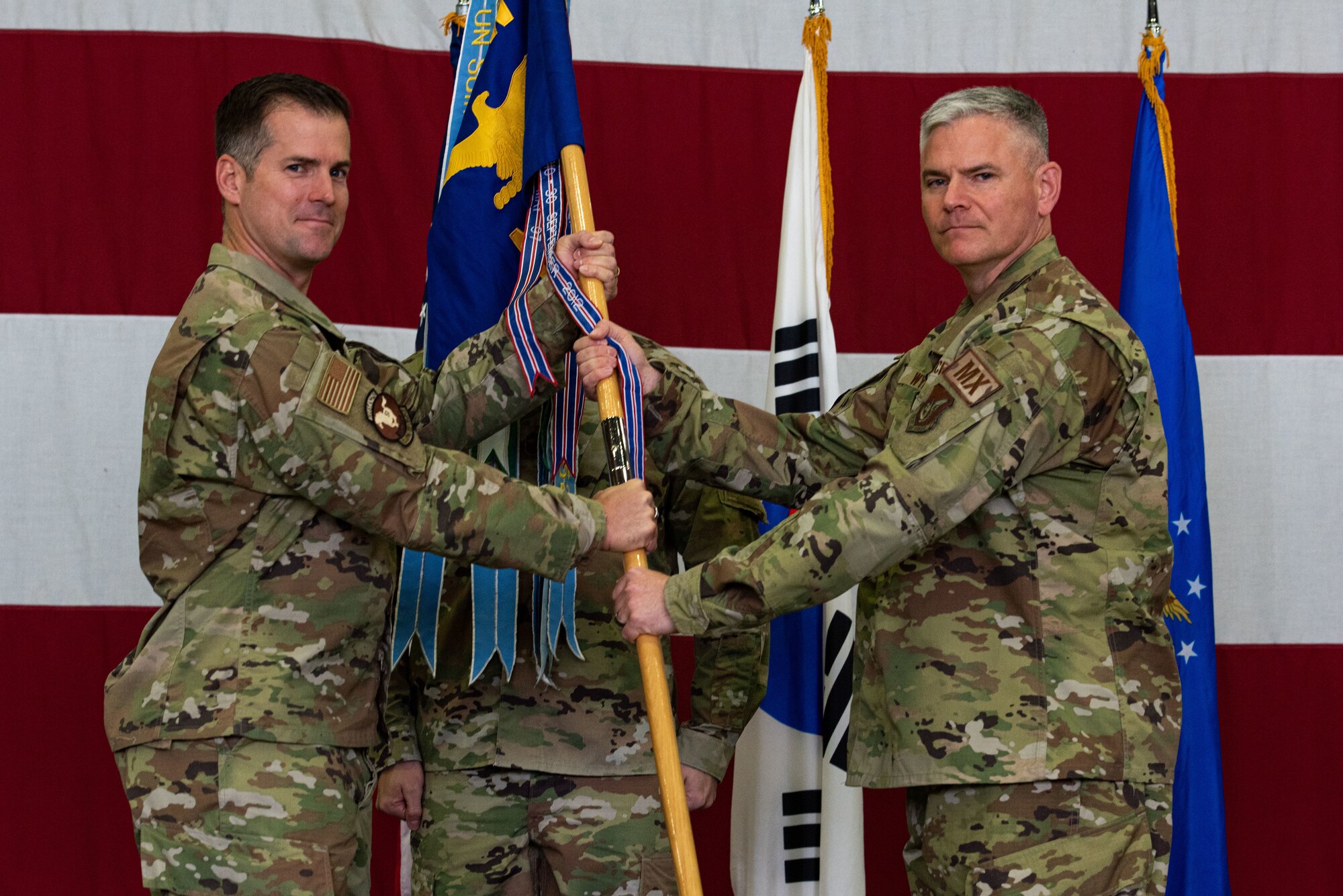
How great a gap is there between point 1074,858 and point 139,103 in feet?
9.05

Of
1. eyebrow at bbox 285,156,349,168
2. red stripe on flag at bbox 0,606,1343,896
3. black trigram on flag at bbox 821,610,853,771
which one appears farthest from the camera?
red stripe on flag at bbox 0,606,1343,896

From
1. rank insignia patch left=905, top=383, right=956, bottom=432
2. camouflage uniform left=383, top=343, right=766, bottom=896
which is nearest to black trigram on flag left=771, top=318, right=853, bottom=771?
camouflage uniform left=383, top=343, right=766, bottom=896

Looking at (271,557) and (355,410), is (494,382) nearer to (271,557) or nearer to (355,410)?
(355,410)

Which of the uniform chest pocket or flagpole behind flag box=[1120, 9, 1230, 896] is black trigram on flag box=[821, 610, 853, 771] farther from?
the uniform chest pocket

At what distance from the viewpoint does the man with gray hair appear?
1999mm

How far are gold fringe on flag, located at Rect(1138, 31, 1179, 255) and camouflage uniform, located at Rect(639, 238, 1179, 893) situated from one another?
968 millimetres

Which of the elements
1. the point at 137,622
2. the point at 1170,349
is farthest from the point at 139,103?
the point at 1170,349

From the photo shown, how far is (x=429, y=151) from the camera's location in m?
3.33

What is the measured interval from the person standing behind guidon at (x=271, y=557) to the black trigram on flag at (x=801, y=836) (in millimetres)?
1034

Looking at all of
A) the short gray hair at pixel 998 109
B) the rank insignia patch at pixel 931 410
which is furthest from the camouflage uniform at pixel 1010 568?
the short gray hair at pixel 998 109

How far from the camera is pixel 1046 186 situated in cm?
232

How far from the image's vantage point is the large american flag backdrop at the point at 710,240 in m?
3.25

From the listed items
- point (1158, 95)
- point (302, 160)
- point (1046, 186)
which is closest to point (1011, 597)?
point (1046, 186)

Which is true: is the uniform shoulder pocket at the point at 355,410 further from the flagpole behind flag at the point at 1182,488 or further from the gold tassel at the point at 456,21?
the flagpole behind flag at the point at 1182,488
